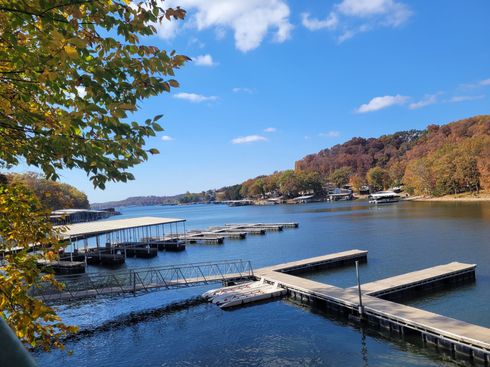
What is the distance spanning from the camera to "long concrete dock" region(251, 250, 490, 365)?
15.0 metres

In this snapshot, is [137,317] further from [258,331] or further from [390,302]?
[390,302]

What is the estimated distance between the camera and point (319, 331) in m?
18.9

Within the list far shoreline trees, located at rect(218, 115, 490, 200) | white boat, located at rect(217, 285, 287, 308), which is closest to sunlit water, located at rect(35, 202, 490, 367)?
white boat, located at rect(217, 285, 287, 308)

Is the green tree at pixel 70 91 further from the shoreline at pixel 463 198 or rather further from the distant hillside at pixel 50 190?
the shoreline at pixel 463 198

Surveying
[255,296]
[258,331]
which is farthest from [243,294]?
[258,331]

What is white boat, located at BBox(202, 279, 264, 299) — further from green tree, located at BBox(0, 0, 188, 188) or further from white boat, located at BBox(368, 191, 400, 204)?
white boat, located at BBox(368, 191, 400, 204)

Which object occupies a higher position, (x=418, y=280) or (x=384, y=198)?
(x=384, y=198)

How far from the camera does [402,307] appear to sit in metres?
19.1

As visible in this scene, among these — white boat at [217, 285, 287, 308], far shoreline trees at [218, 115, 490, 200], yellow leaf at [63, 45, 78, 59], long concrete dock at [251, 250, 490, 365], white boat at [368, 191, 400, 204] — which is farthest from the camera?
white boat at [368, 191, 400, 204]

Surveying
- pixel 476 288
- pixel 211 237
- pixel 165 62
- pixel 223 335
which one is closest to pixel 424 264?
pixel 476 288

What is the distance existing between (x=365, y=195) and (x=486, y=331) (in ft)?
493

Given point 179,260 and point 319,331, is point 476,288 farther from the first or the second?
point 179,260

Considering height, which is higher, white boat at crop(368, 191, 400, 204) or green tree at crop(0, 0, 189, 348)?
green tree at crop(0, 0, 189, 348)

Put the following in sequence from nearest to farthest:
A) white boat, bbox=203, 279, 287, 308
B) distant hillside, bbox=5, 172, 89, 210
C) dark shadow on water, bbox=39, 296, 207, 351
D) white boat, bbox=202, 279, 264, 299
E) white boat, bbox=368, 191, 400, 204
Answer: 1. dark shadow on water, bbox=39, 296, 207, 351
2. white boat, bbox=203, 279, 287, 308
3. white boat, bbox=202, 279, 264, 299
4. distant hillside, bbox=5, 172, 89, 210
5. white boat, bbox=368, 191, 400, 204
